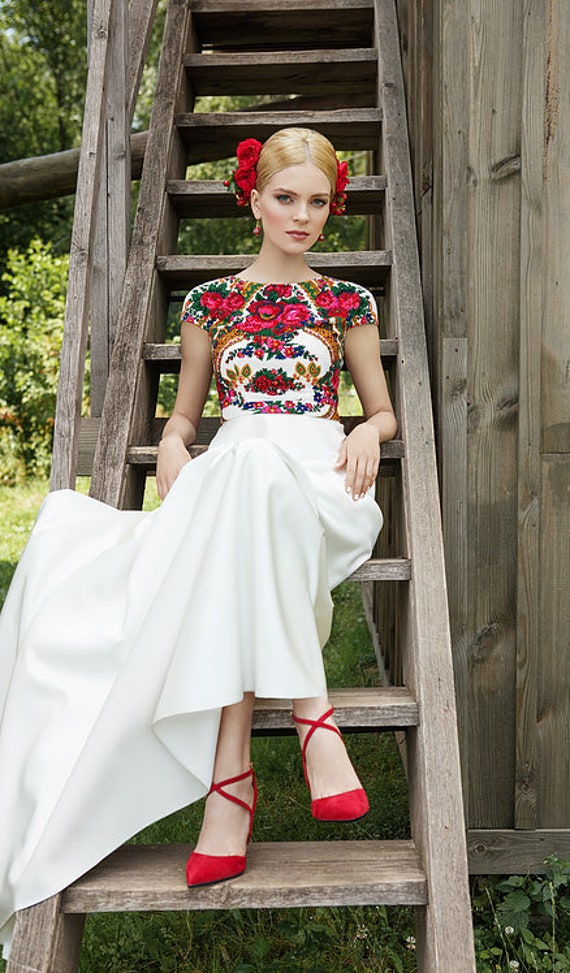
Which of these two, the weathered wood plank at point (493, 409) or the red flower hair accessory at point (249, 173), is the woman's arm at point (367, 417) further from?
the red flower hair accessory at point (249, 173)

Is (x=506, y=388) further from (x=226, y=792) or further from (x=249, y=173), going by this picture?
(x=226, y=792)

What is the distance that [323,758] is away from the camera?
2.09m

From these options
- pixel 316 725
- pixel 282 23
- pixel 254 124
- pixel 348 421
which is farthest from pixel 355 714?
pixel 282 23

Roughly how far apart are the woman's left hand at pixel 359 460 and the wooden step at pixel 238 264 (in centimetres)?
87

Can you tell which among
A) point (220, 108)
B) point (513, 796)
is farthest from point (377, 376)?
point (220, 108)

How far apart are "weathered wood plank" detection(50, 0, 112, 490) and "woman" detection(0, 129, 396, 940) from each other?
0.23m

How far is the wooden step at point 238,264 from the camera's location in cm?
329

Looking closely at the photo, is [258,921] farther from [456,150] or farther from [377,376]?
[456,150]

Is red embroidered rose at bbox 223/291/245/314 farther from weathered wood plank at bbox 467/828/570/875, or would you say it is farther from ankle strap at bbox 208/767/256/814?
weathered wood plank at bbox 467/828/570/875

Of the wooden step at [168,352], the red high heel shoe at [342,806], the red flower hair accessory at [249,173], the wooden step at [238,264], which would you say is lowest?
the red high heel shoe at [342,806]

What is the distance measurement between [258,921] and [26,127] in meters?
15.9

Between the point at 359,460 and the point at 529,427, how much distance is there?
57 centimetres

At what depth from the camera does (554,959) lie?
8.69 ft

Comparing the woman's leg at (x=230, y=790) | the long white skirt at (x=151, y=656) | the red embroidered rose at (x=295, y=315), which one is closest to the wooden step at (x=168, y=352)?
the red embroidered rose at (x=295, y=315)
